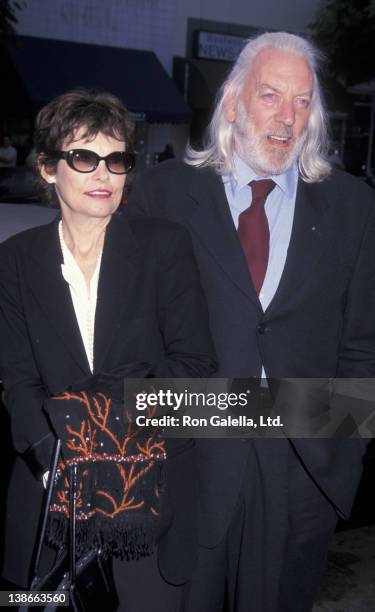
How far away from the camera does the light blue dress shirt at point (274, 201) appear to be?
2346 mm

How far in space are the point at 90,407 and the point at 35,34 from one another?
16.4 metres

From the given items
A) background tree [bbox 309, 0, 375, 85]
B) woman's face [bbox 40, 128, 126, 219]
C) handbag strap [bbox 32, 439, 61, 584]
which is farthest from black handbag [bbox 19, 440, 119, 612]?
background tree [bbox 309, 0, 375, 85]

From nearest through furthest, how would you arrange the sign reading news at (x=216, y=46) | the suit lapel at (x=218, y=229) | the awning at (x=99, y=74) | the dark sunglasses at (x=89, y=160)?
the dark sunglasses at (x=89, y=160)
the suit lapel at (x=218, y=229)
the awning at (x=99, y=74)
the sign reading news at (x=216, y=46)

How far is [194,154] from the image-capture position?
8.36ft

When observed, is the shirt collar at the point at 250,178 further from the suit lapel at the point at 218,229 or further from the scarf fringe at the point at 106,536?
the scarf fringe at the point at 106,536

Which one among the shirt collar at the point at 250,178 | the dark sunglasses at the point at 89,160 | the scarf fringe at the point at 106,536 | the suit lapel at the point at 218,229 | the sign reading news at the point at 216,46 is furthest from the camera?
the sign reading news at the point at 216,46

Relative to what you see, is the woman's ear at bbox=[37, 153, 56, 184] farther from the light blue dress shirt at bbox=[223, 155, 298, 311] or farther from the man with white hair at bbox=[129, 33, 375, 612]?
the light blue dress shirt at bbox=[223, 155, 298, 311]

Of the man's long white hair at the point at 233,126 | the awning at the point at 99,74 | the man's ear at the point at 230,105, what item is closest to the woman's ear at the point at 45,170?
the man's long white hair at the point at 233,126

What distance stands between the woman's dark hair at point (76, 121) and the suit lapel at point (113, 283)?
251 millimetres

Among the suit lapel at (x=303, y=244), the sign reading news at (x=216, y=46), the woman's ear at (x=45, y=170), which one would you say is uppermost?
the sign reading news at (x=216, y=46)

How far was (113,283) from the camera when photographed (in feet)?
6.83

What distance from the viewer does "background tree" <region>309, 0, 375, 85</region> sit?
18047 millimetres

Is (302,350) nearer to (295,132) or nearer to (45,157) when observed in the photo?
(295,132)

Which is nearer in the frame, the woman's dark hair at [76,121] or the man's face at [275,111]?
the woman's dark hair at [76,121]
